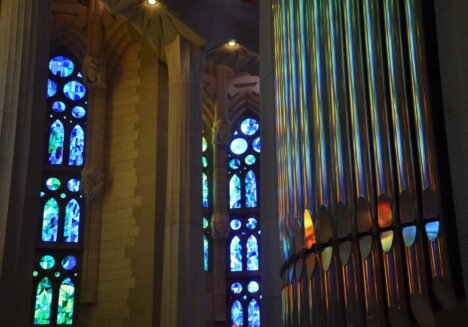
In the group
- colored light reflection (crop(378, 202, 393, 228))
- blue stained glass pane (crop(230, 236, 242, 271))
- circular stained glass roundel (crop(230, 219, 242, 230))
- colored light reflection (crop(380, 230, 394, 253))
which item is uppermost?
circular stained glass roundel (crop(230, 219, 242, 230))

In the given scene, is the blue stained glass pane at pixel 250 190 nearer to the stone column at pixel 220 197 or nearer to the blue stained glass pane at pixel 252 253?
the blue stained glass pane at pixel 252 253

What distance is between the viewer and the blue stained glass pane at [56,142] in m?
20.2

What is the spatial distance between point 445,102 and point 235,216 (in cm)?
2119

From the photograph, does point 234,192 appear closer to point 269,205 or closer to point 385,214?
point 269,205

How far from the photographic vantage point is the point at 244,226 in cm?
2439

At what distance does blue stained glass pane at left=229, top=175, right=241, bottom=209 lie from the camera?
2466cm

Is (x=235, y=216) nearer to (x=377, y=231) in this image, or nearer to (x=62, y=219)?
(x=62, y=219)

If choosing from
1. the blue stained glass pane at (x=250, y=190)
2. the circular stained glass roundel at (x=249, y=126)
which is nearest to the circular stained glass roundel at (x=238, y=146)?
the circular stained glass roundel at (x=249, y=126)

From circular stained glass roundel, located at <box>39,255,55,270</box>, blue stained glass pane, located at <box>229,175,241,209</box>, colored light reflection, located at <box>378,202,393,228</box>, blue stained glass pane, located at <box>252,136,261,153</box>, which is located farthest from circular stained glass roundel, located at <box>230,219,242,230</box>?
colored light reflection, located at <box>378,202,393,228</box>

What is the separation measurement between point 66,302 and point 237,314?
692 centimetres

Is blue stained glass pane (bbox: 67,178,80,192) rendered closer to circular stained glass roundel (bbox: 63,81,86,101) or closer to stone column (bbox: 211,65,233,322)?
circular stained glass roundel (bbox: 63,81,86,101)

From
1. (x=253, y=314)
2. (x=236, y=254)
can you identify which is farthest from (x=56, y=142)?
(x=253, y=314)

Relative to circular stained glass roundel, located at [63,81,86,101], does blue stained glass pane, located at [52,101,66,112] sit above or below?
below

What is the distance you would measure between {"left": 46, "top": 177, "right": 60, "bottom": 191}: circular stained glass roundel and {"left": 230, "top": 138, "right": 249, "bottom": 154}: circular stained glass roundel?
24.5 feet
